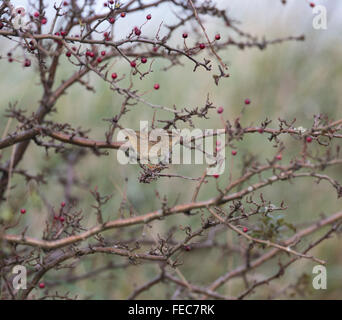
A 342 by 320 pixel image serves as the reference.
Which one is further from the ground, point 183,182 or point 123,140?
point 183,182

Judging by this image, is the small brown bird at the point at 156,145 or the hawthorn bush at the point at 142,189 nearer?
the small brown bird at the point at 156,145

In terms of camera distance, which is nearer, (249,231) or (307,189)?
(249,231)

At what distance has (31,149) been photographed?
3369 millimetres

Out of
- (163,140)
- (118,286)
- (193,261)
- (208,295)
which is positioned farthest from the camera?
(193,261)

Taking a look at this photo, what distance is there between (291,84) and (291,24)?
0.43 metres

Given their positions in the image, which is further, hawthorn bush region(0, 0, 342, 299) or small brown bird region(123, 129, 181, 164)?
hawthorn bush region(0, 0, 342, 299)

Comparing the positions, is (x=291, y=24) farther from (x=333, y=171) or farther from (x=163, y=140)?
(x=163, y=140)

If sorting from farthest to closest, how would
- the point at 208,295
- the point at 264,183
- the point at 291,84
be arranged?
the point at 291,84
the point at 208,295
the point at 264,183

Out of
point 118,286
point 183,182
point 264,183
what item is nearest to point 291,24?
point 183,182

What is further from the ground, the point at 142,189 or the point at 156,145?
the point at 142,189

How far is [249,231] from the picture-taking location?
Answer: 1.64m

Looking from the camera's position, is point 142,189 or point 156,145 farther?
point 142,189
